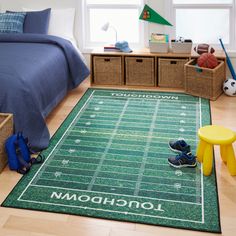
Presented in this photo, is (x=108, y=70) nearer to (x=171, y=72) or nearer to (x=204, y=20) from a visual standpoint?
(x=171, y=72)

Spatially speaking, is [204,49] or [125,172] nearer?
[125,172]

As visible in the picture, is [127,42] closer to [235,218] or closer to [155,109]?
[155,109]

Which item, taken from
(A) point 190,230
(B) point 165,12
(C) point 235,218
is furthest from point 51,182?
(B) point 165,12

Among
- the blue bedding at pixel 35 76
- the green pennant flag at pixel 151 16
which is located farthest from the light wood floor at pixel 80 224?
the green pennant flag at pixel 151 16

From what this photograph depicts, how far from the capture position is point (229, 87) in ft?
14.7

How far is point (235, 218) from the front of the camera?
2.61 m

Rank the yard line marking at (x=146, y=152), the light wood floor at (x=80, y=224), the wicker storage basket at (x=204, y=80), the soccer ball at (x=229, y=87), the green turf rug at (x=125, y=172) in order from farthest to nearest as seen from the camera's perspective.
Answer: the soccer ball at (x=229, y=87) < the wicker storage basket at (x=204, y=80) < the yard line marking at (x=146, y=152) < the green turf rug at (x=125, y=172) < the light wood floor at (x=80, y=224)

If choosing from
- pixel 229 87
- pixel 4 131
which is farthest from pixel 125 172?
pixel 229 87

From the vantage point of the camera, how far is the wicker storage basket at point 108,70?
484 cm

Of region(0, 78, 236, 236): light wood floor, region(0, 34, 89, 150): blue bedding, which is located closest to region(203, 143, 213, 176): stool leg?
region(0, 78, 236, 236): light wood floor

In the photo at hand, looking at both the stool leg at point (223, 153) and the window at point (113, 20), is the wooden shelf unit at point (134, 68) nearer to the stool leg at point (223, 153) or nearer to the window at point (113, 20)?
the window at point (113, 20)

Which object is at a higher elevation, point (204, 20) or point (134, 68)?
point (204, 20)

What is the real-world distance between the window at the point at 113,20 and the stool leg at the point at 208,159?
94.0 inches

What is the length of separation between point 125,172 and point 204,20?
2.46 meters
